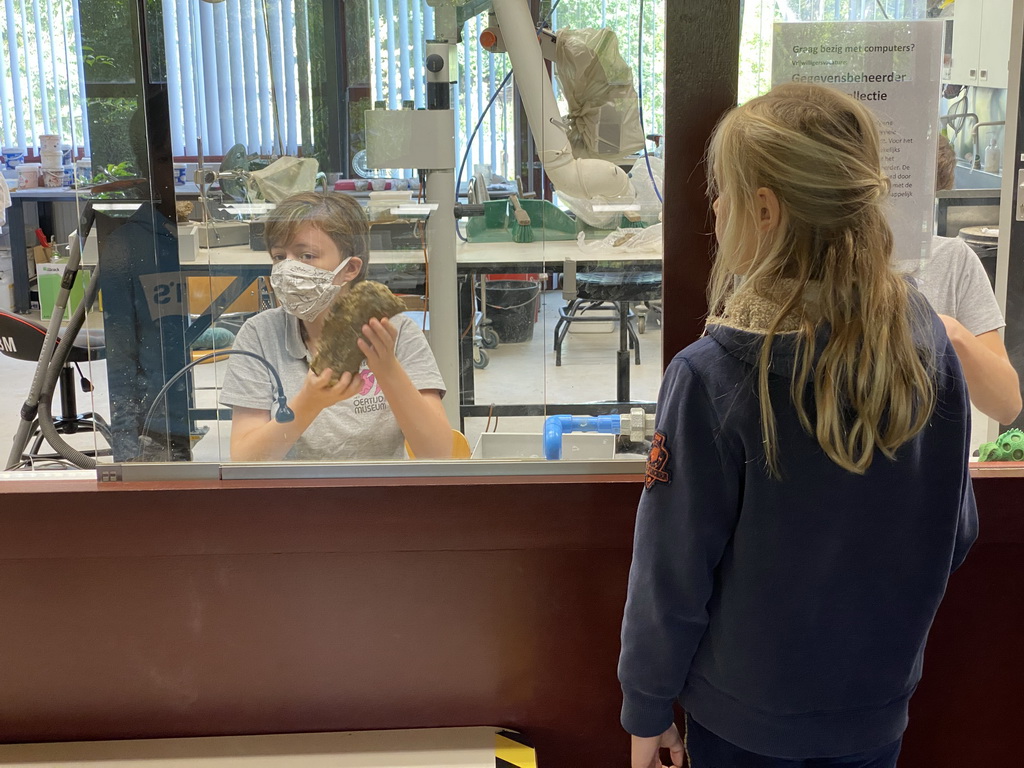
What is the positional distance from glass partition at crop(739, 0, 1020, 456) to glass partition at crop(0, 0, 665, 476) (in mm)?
187

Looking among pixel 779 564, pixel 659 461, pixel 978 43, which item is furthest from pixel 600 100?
pixel 779 564

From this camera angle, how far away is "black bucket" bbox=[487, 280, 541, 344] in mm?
1546

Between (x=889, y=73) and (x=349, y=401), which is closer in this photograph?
(x=889, y=73)

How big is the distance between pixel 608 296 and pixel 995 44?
69 cm

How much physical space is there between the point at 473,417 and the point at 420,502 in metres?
0.16

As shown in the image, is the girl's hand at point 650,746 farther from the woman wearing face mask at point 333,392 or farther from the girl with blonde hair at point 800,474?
the woman wearing face mask at point 333,392

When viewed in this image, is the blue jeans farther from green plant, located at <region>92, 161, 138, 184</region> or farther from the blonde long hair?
green plant, located at <region>92, 161, 138, 184</region>

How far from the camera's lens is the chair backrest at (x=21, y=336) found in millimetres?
3166

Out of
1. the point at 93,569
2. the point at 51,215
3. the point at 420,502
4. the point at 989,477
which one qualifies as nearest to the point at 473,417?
the point at 420,502

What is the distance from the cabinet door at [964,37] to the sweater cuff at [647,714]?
991 mm

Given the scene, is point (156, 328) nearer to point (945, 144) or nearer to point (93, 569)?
point (93, 569)

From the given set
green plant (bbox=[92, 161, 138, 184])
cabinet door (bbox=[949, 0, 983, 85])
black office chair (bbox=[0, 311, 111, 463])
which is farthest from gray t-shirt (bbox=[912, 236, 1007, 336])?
black office chair (bbox=[0, 311, 111, 463])

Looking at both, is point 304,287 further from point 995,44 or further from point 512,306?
point 995,44

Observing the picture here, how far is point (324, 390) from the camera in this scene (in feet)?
5.16
